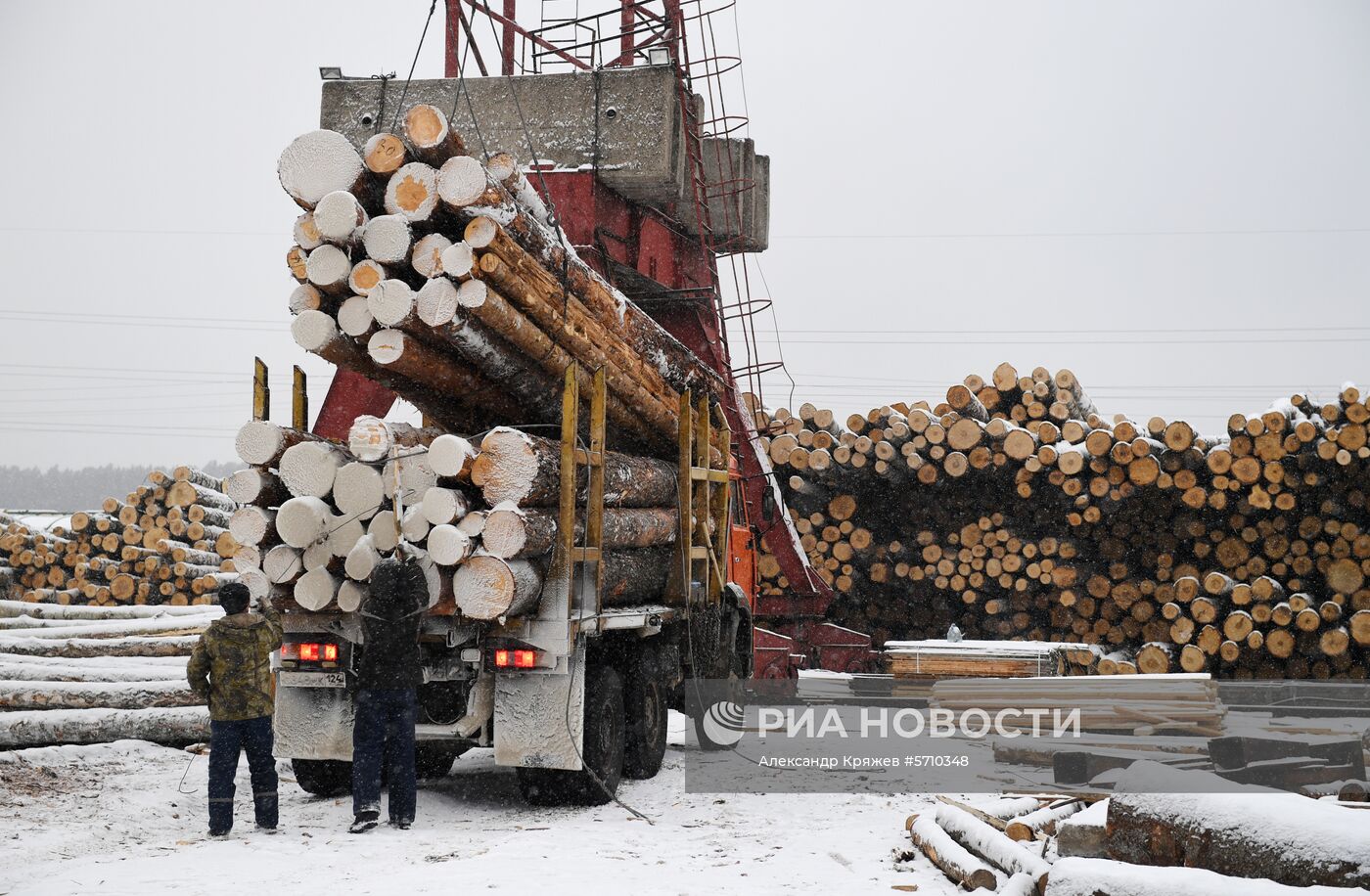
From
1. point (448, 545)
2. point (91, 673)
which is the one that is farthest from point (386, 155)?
point (91, 673)

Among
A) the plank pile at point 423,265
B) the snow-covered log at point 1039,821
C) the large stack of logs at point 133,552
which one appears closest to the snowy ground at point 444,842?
the snow-covered log at point 1039,821

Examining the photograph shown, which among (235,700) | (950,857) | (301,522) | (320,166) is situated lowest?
(950,857)

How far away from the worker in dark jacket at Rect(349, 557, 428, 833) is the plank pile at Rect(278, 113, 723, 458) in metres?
1.40

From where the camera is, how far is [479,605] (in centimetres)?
676

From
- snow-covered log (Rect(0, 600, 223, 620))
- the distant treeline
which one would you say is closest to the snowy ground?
snow-covered log (Rect(0, 600, 223, 620))

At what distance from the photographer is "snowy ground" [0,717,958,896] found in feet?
18.4

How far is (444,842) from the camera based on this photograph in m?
6.53

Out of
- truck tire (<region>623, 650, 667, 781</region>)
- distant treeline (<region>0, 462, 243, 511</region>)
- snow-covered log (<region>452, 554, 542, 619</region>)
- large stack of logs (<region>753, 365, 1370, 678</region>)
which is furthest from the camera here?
distant treeline (<region>0, 462, 243, 511</region>)

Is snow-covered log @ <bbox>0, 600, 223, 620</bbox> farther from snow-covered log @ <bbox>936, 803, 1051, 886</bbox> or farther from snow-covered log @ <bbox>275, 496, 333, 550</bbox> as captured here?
snow-covered log @ <bbox>936, 803, 1051, 886</bbox>

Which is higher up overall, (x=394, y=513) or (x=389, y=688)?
(x=394, y=513)

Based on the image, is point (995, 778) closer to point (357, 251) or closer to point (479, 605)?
point (479, 605)

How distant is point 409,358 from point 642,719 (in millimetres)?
3019

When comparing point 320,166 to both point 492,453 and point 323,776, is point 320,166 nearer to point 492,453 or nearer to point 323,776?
point 492,453

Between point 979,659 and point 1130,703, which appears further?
point 979,659
